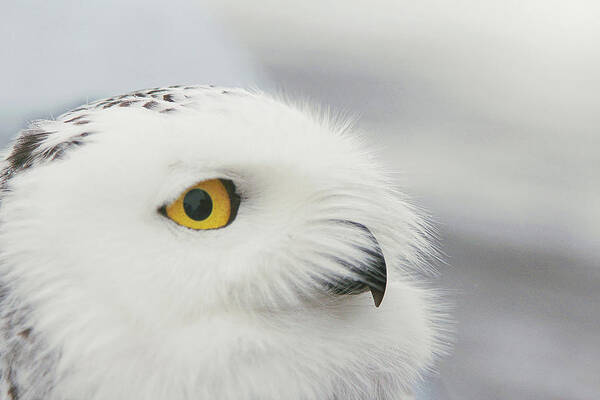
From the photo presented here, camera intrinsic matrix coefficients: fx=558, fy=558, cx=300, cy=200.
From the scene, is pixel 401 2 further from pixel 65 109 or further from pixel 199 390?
pixel 199 390

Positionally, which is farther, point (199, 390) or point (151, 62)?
point (151, 62)

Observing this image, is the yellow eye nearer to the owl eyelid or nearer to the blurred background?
the owl eyelid

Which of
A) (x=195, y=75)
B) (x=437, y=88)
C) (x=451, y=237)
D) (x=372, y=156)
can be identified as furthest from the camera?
→ (x=437, y=88)

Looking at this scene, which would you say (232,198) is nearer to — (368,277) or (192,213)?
(192,213)

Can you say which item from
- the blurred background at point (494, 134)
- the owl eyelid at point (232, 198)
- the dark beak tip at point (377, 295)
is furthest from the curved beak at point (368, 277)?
the blurred background at point (494, 134)

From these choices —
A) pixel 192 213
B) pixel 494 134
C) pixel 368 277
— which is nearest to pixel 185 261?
pixel 192 213

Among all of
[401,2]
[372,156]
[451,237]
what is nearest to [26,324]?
[372,156]

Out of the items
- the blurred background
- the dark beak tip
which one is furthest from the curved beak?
the blurred background
